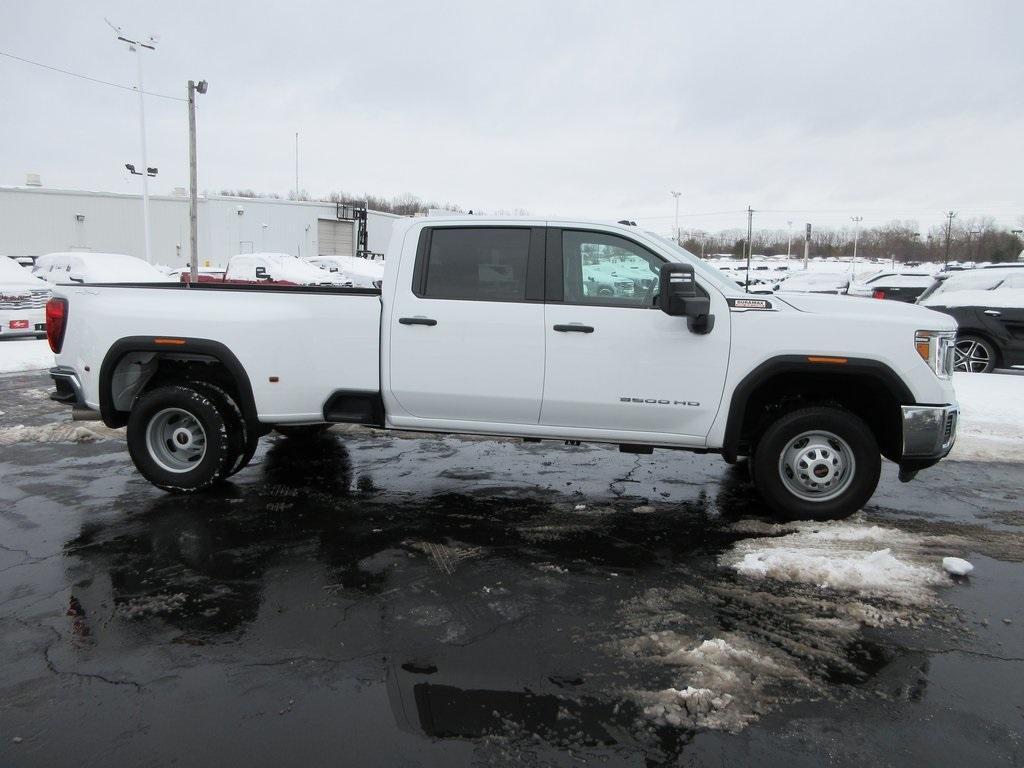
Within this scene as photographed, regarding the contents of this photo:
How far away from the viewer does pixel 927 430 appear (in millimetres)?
4820

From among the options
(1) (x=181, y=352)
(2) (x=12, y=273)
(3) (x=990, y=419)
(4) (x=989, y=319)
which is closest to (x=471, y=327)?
(1) (x=181, y=352)

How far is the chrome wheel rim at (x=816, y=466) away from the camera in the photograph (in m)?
5.06

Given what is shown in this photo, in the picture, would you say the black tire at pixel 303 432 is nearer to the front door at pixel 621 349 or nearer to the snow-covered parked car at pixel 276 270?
the front door at pixel 621 349

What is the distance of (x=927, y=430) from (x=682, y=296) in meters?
1.82

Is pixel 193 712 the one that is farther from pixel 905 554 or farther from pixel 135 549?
pixel 905 554

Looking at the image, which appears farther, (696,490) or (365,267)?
(365,267)

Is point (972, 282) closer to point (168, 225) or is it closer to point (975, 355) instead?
point (975, 355)

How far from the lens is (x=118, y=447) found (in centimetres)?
723

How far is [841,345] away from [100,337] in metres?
5.25

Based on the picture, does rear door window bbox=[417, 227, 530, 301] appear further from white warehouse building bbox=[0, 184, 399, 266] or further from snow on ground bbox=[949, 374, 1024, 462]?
white warehouse building bbox=[0, 184, 399, 266]

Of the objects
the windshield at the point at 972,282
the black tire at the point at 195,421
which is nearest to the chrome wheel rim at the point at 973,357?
the windshield at the point at 972,282

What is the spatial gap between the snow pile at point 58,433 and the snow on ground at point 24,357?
4789mm

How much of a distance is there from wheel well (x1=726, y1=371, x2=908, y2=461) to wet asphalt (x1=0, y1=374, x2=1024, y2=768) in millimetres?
618

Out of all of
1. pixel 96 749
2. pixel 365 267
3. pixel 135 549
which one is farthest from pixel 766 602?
pixel 365 267
